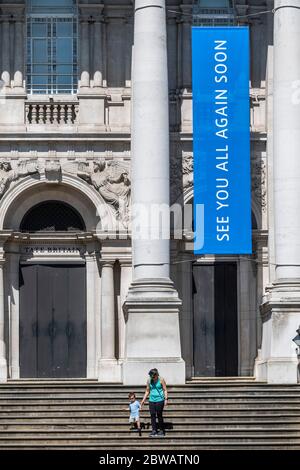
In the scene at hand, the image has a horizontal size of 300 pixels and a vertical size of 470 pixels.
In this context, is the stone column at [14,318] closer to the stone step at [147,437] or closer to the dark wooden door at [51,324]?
the dark wooden door at [51,324]

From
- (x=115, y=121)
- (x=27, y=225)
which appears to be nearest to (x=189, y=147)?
(x=115, y=121)

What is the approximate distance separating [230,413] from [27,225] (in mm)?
10480

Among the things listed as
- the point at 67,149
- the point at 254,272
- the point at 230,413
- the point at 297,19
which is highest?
the point at 297,19

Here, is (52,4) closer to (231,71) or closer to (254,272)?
(231,71)

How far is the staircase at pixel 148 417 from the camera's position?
1423 inches

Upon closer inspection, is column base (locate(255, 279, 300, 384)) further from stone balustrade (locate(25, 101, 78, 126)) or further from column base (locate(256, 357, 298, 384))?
stone balustrade (locate(25, 101, 78, 126))

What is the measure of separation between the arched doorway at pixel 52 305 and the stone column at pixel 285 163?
5586 millimetres

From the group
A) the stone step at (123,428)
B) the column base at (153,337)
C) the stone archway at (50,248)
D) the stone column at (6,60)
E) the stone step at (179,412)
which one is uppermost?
the stone column at (6,60)

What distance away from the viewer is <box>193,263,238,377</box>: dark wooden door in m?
45.5

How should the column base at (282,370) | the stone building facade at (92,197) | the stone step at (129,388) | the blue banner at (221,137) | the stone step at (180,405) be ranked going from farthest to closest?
the stone building facade at (92,197), the blue banner at (221,137), the column base at (282,370), the stone step at (129,388), the stone step at (180,405)

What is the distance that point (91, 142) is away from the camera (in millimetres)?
45406

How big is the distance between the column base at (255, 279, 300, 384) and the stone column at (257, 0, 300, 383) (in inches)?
1.0

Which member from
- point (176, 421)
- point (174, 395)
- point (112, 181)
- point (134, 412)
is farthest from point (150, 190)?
point (134, 412)

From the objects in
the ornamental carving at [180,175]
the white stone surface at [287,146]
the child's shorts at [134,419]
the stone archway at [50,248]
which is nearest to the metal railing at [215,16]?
the white stone surface at [287,146]
